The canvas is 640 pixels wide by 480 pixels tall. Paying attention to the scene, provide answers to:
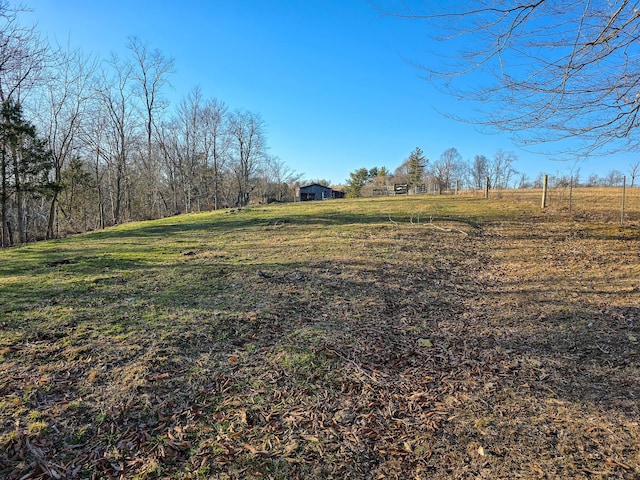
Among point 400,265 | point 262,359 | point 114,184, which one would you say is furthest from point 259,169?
point 262,359

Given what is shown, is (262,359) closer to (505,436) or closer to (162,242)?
(505,436)

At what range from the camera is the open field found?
2.00m

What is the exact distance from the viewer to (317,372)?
2.96 m

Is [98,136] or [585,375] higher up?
[98,136]

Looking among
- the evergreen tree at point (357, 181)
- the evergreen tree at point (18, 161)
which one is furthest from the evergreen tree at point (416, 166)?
the evergreen tree at point (18, 161)

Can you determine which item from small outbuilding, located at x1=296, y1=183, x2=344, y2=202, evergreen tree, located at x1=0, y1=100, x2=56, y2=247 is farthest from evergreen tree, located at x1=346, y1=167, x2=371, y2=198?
evergreen tree, located at x1=0, y1=100, x2=56, y2=247

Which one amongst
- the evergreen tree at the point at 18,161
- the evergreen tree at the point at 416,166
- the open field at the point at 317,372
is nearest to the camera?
the open field at the point at 317,372

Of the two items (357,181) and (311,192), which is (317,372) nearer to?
(311,192)

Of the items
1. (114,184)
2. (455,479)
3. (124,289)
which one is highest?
(114,184)

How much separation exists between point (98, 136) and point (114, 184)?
5.81 metres

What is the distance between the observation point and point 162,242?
9.84 metres

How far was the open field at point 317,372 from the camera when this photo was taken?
6.55ft

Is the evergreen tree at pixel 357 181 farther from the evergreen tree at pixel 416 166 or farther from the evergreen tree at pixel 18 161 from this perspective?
the evergreen tree at pixel 18 161

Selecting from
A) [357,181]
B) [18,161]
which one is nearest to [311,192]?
[357,181]
